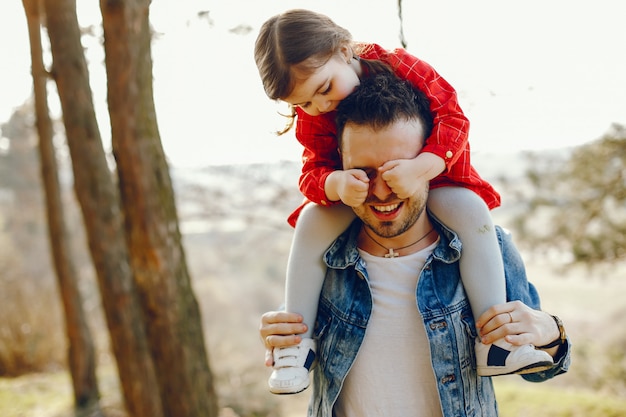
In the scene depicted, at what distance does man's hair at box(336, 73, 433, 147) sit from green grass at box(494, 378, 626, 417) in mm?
4350

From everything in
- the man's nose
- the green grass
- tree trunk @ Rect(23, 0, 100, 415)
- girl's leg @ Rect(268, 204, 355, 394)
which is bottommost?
the green grass

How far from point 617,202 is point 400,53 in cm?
459

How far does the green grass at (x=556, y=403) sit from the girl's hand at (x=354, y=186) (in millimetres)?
4430

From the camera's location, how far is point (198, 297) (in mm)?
9477

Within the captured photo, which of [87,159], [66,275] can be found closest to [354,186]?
[87,159]

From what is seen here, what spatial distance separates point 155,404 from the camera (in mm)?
4148

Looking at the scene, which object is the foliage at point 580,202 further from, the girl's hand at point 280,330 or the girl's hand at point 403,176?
the girl's hand at point 280,330

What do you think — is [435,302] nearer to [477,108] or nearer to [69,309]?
[477,108]

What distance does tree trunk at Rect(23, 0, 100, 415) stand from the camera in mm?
6418

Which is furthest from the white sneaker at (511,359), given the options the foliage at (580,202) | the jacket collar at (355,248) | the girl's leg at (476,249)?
the foliage at (580,202)

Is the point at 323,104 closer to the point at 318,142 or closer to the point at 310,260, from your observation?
the point at 318,142

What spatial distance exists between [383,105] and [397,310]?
1.78ft

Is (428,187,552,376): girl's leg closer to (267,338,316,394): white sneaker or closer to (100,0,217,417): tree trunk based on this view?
(267,338,316,394): white sneaker

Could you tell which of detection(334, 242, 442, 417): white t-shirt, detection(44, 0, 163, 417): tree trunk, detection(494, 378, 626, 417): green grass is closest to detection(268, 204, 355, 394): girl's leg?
detection(334, 242, 442, 417): white t-shirt
